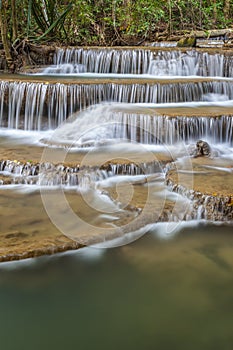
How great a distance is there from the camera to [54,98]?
310 inches

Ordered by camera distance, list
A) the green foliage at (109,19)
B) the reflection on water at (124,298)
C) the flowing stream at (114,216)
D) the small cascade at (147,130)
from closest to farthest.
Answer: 1. the reflection on water at (124,298)
2. the flowing stream at (114,216)
3. the small cascade at (147,130)
4. the green foliage at (109,19)

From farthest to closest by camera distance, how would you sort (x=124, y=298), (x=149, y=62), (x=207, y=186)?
(x=149, y=62) < (x=207, y=186) < (x=124, y=298)

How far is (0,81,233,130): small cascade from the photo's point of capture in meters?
7.84

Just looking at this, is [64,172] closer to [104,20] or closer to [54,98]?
[54,98]

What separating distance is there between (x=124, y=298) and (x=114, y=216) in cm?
124

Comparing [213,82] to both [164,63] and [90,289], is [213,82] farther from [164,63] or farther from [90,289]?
[90,289]

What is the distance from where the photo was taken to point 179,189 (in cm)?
471

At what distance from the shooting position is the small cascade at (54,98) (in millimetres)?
7844

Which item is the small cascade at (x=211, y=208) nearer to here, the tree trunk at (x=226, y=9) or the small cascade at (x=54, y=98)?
the small cascade at (x=54, y=98)

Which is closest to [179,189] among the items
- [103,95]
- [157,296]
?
[157,296]

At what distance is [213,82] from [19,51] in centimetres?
548

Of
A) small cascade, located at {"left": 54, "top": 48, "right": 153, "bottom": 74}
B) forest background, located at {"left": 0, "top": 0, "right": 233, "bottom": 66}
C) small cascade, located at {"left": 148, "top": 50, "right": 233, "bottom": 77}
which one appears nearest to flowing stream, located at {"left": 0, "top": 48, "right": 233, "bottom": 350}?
small cascade, located at {"left": 148, "top": 50, "right": 233, "bottom": 77}

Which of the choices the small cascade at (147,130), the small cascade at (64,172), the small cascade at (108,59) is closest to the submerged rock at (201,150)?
the small cascade at (147,130)

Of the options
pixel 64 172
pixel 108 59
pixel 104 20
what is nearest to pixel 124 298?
pixel 64 172
